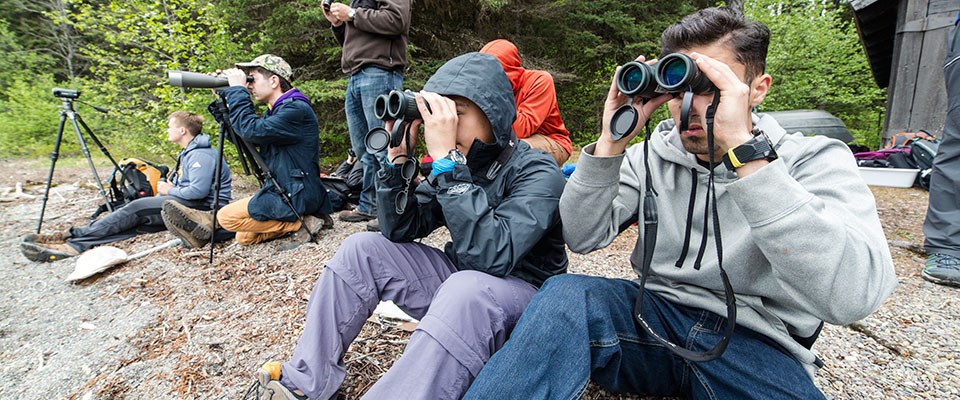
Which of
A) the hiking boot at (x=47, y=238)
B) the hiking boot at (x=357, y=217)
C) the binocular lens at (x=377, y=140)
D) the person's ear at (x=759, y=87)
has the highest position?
the person's ear at (x=759, y=87)

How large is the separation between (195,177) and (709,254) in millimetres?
4242

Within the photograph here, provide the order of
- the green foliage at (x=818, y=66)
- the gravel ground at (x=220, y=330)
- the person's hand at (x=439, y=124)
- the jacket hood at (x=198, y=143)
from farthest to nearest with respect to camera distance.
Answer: the green foliage at (x=818, y=66)
the jacket hood at (x=198, y=143)
the gravel ground at (x=220, y=330)
the person's hand at (x=439, y=124)

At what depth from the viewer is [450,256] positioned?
1.76m

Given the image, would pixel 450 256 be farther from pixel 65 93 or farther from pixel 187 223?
pixel 65 93

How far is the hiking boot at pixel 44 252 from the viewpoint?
3586 millimetres

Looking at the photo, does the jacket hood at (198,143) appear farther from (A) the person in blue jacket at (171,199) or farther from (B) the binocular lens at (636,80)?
(B) the binocular lens at (636,80)

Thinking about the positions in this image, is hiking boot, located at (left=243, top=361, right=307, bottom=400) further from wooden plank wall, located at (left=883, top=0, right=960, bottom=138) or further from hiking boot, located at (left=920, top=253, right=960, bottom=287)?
wooden plank wall, located at (left=883, top=0, right=960, bottom=138)

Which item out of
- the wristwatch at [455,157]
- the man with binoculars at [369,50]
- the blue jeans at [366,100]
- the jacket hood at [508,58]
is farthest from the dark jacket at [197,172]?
the wristwatch at [455,157]

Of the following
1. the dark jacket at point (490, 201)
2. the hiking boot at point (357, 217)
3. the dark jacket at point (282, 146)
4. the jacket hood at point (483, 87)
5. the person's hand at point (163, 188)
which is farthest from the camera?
the person's hand at point (163, 188)

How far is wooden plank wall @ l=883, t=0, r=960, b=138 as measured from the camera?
5.62 meters

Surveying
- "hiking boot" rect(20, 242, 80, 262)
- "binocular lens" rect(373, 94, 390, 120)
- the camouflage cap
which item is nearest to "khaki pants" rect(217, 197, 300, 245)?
the camouflage cap

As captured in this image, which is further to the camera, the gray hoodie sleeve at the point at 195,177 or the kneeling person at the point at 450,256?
the gray hoodie sleeve at the point at 195,177

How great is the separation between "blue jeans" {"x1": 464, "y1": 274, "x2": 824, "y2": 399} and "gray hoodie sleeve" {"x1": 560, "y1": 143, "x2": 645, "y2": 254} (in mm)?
181

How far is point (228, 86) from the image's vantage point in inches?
131
